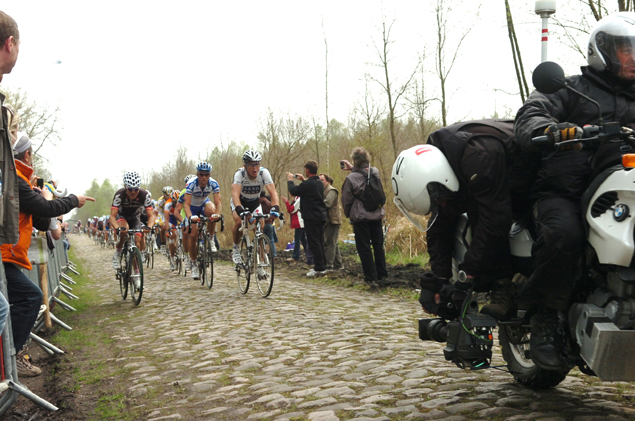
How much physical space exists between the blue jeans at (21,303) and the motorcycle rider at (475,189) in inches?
115

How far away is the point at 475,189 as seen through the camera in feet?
12.5

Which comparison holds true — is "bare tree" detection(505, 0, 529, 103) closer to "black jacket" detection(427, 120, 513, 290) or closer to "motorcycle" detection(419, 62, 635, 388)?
"black jacket" detection(427, 120, 513, 290)

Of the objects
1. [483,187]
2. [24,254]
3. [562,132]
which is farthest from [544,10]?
[24,254]

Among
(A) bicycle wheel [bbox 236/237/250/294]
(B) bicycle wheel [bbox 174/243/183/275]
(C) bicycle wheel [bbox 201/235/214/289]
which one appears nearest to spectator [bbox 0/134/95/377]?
(A) bicycle wheel [bbox 236/237/250/294]

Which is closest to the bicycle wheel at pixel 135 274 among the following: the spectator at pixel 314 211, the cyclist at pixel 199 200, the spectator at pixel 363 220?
the cyclist at pixel 199 200

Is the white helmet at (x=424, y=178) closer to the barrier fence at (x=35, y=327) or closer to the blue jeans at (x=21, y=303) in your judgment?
the barrier fence at (x=35, y=327)

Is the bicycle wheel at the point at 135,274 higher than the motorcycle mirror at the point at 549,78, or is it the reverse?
the motorcycle mirror at the point at 549,78

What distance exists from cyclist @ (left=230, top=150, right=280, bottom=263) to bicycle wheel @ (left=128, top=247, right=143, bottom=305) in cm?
163

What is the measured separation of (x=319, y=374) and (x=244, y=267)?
246 inches

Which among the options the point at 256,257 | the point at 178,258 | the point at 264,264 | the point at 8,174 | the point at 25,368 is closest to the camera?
the point at 8,174

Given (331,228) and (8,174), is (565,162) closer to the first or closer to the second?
(8,174)

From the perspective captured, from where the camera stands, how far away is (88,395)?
539 cm

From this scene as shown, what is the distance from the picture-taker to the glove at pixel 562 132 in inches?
127

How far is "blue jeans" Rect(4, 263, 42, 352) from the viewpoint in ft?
15.8
